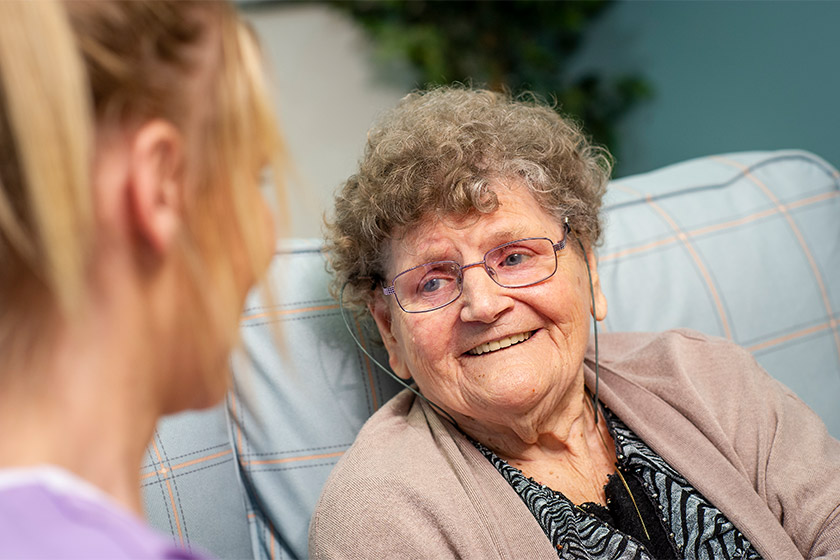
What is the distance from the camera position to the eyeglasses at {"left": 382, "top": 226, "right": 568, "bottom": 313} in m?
1.40

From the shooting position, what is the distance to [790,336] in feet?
6.23

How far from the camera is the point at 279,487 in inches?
61.5

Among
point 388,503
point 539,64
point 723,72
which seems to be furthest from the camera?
point 539,64

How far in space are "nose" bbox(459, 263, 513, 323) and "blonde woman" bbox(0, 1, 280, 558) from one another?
757 millimetres

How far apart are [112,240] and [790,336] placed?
1.75 m

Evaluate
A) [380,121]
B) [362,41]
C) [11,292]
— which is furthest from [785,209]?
[362,41]

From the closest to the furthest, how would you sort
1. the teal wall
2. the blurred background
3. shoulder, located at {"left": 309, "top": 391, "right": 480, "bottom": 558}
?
1. shoulder, located at {"left": 309, "top": 391, "right": 480, "bottom": 558}
2. the teal wall
3. the blurred background

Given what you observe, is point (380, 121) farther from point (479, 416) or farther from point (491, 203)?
point (479, 416)

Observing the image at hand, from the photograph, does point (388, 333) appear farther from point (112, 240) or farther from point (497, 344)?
point (112, 240)

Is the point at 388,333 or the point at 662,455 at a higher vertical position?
the point at 388,333

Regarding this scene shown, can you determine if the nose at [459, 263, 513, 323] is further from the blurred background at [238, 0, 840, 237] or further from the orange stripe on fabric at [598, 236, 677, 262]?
the blurred background at [238, 0, 840, 237]

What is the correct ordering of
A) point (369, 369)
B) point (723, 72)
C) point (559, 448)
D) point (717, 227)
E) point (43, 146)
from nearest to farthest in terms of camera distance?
point (43, 146), point (559, 448), point (369, 369), point (717, 227), point (723, 72)

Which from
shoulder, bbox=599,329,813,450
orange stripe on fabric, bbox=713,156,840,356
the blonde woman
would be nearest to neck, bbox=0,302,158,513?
the blonde woman

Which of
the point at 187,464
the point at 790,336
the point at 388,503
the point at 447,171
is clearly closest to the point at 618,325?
the point at 790,336
